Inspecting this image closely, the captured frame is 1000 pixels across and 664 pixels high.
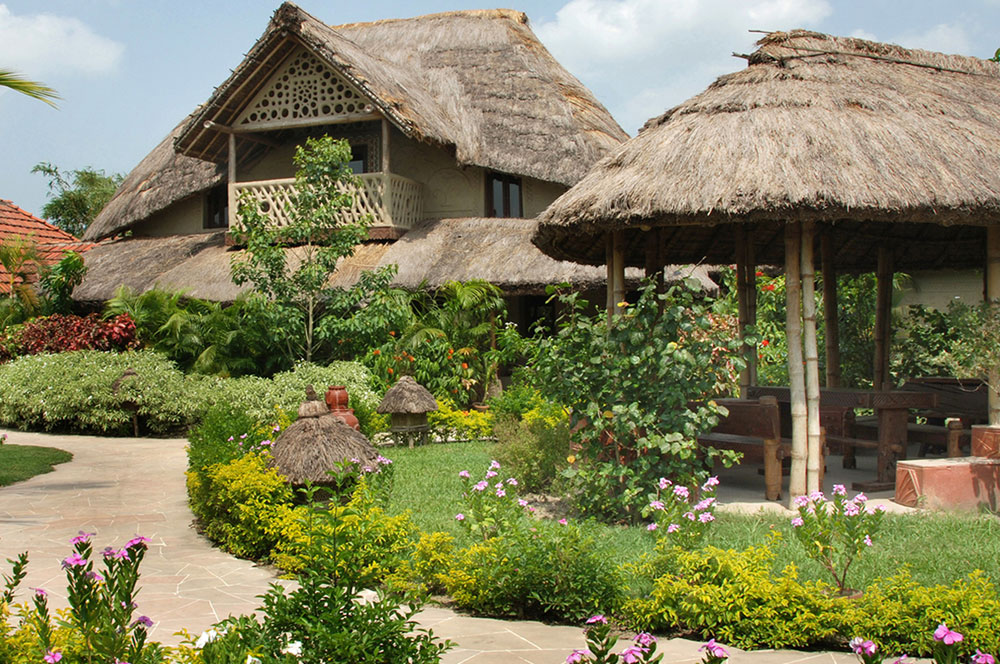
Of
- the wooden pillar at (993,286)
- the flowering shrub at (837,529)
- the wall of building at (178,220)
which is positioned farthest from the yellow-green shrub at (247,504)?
the wall of building at (178,220)

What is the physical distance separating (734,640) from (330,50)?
12.5 metres

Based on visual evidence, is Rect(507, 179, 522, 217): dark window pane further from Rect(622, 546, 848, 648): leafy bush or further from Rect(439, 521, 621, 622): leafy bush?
Rect(622, 546, 848, 648): leafy bush

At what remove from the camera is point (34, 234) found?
65.1 feet

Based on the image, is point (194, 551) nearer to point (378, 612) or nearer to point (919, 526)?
point (378, 612)

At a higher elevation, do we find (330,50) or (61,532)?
(330,50)

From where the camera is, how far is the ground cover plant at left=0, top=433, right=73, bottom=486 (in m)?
9.33

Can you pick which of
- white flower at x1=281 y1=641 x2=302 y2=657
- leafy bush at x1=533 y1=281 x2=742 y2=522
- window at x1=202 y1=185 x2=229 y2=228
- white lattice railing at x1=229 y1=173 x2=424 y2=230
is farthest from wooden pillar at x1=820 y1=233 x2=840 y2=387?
window at x1=202 y1=185 x2=229 y2=228

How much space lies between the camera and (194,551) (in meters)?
6.48

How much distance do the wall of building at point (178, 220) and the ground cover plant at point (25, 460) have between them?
7.52 meters

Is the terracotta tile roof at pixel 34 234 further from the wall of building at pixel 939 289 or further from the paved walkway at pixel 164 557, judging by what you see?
the wall of building at pixel 939 289

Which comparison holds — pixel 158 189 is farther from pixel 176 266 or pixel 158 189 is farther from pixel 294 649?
pixel 294 649

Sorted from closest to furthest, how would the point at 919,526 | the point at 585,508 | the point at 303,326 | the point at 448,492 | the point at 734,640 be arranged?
Result: the point at 734,640, the point at 919,526, the point at 585,508, the point at 448,492, the point at 303,326

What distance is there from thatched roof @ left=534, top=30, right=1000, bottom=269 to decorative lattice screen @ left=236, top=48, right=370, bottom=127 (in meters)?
7.59

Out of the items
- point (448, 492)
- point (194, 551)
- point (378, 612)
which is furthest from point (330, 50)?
point (378, 612)
